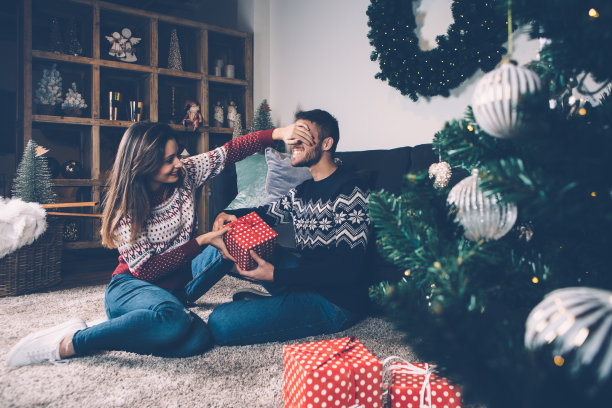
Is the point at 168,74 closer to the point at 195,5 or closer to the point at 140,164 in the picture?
the point at 195,5

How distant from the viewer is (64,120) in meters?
3.46

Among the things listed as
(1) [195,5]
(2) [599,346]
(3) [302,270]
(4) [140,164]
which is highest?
(1) [195,5]

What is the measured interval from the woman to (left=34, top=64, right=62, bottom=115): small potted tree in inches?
94.9

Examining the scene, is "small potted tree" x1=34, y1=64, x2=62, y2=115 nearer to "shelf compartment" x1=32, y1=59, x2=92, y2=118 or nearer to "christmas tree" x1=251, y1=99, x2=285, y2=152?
"shelf compartment" x1=32, y1=59, x2=92, y2=118

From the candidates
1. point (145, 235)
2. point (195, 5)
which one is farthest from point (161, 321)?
point (195, 5)

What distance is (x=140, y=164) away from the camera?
61.7 inches

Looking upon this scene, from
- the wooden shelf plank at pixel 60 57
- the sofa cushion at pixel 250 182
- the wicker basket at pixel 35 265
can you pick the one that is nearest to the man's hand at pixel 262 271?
the sofa cushion at pixel 250 182

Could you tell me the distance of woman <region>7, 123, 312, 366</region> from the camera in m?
1.35

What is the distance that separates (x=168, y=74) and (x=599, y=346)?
4.00 meters

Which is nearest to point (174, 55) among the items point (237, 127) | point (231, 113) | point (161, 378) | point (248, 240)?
point (231, 113)

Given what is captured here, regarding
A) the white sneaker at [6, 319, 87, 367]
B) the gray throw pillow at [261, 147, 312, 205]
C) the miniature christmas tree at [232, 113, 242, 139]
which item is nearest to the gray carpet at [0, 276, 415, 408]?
the white sneaker at [6, 319, 87, 367]

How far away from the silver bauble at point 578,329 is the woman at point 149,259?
1.14 m

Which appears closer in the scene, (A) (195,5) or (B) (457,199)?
(B) (457,199)

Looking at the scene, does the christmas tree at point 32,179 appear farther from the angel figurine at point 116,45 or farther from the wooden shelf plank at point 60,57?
the angel figurine at point 116,45
